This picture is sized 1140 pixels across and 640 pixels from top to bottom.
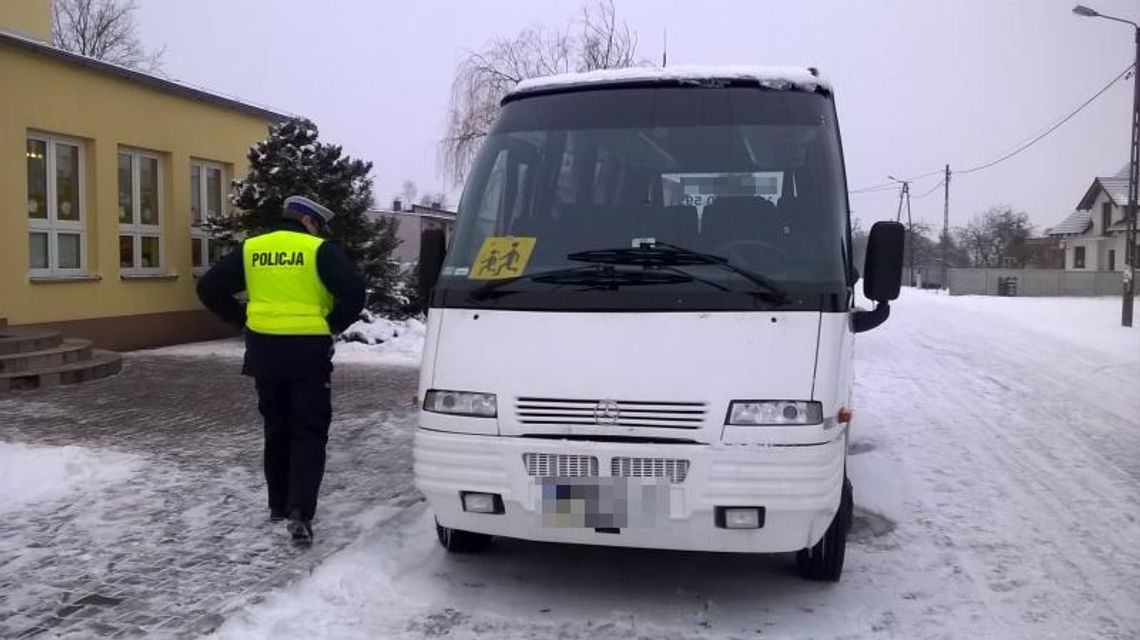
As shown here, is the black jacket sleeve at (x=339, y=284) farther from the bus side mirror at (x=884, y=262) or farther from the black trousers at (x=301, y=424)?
the bus side mirror at (x=884, y=262)

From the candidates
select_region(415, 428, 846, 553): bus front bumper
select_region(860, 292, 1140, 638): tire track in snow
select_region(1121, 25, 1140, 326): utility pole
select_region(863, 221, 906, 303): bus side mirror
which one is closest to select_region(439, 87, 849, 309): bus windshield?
select_region(863, 221, 906, 303): bus side mirror

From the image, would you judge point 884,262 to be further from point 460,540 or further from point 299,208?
point 299,208

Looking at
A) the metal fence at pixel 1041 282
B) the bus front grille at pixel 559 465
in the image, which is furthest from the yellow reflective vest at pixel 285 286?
the metal fence at pixel 1041 282

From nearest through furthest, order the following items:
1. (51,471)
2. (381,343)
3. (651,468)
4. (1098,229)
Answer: (651,468)
(51,471)
(381,343)
(1098,229)

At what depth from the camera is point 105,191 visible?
13.6 m

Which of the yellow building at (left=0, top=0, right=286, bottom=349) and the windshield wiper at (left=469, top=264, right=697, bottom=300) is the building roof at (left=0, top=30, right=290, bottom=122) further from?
the windshield wiper at (left=469, top=264, right=697, bottom=300)

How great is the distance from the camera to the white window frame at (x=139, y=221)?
47.2 feet

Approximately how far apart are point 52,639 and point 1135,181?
1054 inches

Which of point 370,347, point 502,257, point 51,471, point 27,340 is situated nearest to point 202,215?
point 370,347

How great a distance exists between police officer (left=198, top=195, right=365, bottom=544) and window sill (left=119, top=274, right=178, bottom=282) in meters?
9.56

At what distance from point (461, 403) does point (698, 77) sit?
7.06ft

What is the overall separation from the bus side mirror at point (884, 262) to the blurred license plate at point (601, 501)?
1.66m

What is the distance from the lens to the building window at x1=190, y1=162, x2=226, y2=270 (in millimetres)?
15859

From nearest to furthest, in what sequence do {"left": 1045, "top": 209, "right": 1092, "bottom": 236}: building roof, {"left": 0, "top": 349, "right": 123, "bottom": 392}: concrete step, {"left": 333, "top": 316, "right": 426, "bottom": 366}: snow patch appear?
{"left": 0, "top": 349, "right": 123, "bottom": 392}: concrete step → {"left": 333, "top": 316, "right": 426, "bottom": 366}: snow patch → {"left": 1045, "top": 209, "right": 1092, "bottom": 236}: building roof
